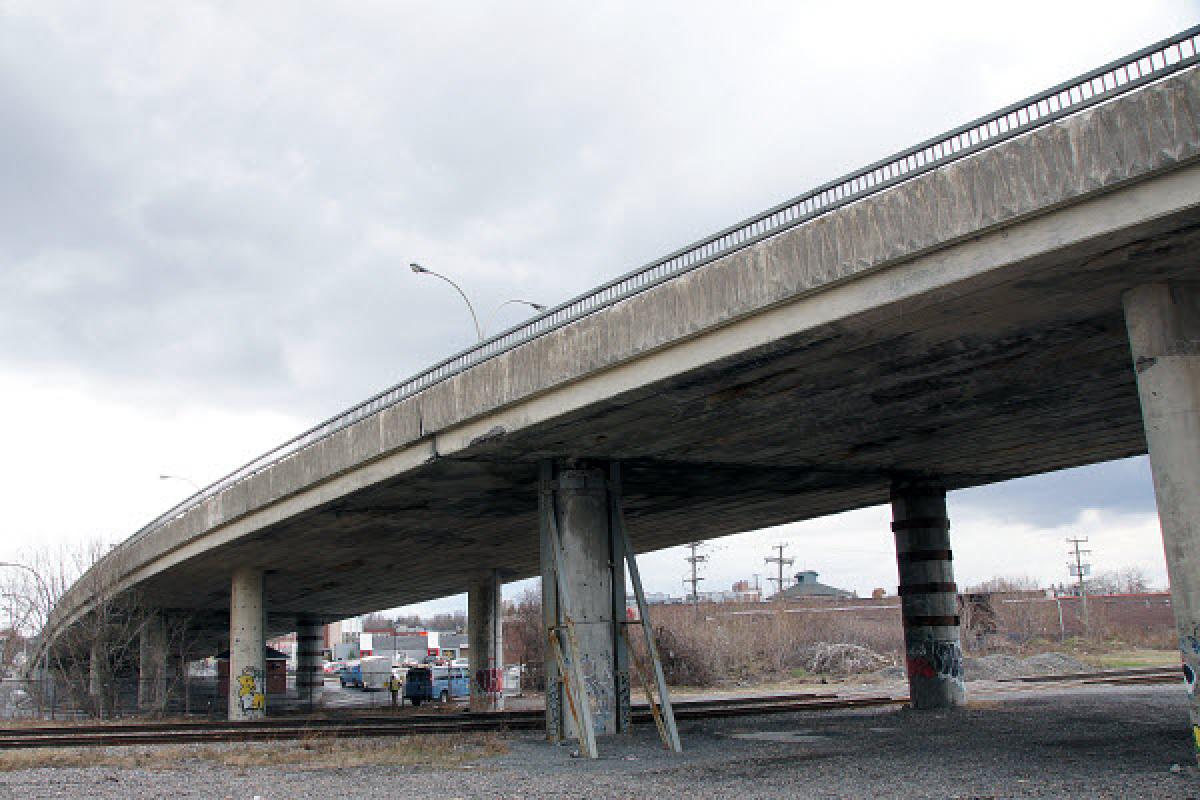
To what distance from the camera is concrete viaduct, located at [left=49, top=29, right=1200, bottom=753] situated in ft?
36.7

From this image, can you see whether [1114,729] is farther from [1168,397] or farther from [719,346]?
[719,346]

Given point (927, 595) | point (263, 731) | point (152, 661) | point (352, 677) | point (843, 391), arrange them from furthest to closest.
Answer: point (352, 677) → point (152, 661) → point (927, 595) → point (263, 731) → point (843, 391)

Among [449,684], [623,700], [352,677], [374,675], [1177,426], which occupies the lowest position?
[352,677]

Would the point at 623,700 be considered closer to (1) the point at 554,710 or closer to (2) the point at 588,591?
(1) the point at 554,710

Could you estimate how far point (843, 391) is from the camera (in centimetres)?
1692

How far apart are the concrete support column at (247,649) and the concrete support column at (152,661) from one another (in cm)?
1398

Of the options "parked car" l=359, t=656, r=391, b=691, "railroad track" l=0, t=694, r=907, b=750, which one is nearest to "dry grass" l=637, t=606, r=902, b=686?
"railroad track" l=0, t=694, r=907, b=750

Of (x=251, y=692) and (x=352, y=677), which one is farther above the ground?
(x=251, y=692)

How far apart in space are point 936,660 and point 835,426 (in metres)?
9.33

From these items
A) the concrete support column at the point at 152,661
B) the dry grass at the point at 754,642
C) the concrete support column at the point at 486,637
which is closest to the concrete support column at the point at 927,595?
the concrete support column at the point at 486,637

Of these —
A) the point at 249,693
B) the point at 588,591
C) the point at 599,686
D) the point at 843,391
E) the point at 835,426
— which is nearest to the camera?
the point at 843,391

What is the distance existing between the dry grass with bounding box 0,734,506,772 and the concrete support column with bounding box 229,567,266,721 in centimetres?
1329

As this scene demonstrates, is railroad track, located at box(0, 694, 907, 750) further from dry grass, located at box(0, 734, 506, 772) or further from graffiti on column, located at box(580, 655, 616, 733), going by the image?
graffiti on column, located at box(580, 655, 616, 733)

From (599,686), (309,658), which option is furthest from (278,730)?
(309,658)
